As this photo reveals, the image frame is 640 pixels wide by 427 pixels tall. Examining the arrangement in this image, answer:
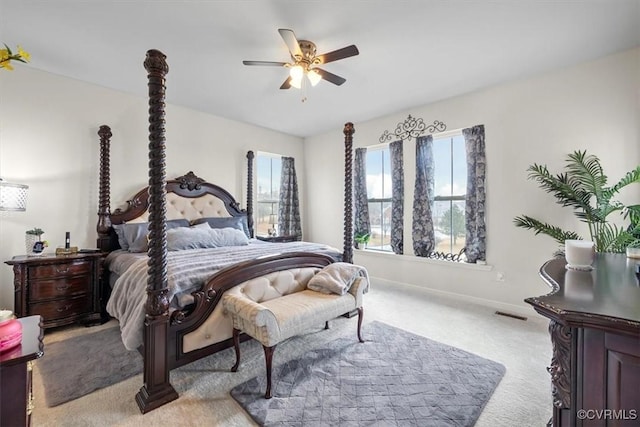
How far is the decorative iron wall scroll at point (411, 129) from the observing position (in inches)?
165

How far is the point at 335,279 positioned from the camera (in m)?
2.64

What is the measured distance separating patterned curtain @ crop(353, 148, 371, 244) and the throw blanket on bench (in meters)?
2.42

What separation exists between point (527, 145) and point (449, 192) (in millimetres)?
1115

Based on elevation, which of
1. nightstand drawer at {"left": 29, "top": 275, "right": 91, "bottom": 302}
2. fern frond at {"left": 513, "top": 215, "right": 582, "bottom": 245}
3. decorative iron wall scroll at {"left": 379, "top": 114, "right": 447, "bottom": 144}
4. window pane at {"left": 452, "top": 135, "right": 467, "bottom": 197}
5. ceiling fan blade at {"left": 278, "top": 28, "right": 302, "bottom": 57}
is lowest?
nightstand drawer at {"left": 29, "top": 275, "right": 91, "bottom": 302}

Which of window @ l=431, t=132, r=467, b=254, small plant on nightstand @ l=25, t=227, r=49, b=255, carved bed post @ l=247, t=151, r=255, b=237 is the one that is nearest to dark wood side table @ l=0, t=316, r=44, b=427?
small plant on nightstand @ l=25, t=227, r=49, b=255

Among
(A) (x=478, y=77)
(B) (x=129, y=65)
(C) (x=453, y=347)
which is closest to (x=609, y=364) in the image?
(C) (x=453, y=347)

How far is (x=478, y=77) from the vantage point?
3398 mm

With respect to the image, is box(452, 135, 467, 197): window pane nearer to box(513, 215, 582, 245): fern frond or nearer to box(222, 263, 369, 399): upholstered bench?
box(513, 215, 582, 245): fern frond

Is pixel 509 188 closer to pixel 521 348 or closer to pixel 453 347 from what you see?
pixel 521 348

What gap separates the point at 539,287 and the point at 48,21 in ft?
18.6

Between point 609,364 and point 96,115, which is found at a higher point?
point 96,115

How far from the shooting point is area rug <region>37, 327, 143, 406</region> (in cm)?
201

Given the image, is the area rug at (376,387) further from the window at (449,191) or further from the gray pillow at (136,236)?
the gray pillow at (136,236)

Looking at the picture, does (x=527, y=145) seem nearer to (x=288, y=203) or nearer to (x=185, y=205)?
(x=288, y=203)
